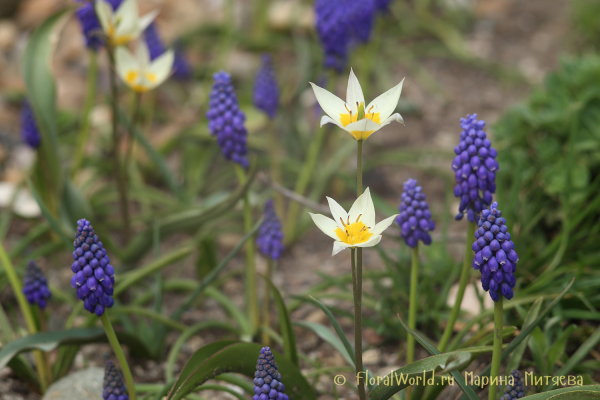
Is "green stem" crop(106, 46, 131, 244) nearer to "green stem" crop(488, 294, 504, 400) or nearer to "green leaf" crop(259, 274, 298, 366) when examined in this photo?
"green leaf" crop(259, 274, 298, 366)

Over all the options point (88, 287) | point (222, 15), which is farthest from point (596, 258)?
point (222, 15)

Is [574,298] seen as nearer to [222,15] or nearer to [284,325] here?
[284,325]

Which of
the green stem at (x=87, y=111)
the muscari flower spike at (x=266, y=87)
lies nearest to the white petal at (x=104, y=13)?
the green stem at (x=87, y=111)

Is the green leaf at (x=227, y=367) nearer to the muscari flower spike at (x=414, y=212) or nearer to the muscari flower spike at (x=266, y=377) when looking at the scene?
the muscari flower spike at (x=266, y=377)

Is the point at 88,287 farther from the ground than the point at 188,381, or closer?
farther from the ground

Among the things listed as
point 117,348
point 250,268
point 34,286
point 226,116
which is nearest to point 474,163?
point 226,116

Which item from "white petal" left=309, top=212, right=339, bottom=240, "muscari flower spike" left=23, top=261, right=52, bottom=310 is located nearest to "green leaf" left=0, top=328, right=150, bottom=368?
"muscari flower spike" left=23, top=261, right=52, bottom=310
